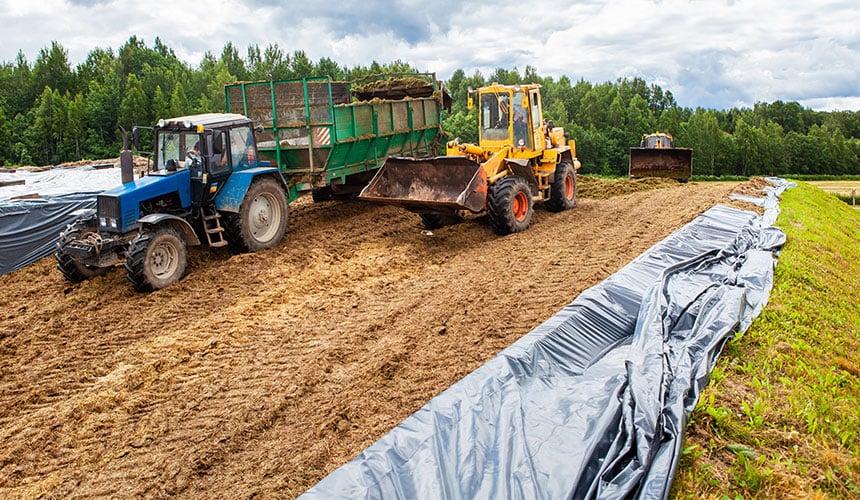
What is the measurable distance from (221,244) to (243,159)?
57.1 inches

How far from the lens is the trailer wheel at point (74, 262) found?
8365 millimetres

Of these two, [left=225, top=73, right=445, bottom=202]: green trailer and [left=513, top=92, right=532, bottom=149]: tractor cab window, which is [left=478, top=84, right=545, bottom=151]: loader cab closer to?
[left=513, top=92, right=532, bottom=149]: tractor cab window

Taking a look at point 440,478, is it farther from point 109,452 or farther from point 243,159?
point 243,159

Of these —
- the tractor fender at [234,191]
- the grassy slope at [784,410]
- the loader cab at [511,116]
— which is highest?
the loader cab at [511,116]

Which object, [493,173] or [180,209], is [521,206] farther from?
[180,209]

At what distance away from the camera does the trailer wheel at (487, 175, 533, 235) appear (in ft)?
33.4

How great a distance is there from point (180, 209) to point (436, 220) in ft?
14.0

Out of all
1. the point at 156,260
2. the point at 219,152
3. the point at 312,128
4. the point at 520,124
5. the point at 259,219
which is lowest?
the point at 156,260

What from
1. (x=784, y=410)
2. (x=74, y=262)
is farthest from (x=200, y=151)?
(x=784, y=410)

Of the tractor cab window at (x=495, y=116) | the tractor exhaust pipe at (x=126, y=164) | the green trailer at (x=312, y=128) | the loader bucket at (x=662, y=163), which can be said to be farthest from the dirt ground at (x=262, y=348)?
the loader bucket at (x=662, y=163)

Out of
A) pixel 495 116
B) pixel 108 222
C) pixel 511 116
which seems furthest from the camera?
pixel 495 116

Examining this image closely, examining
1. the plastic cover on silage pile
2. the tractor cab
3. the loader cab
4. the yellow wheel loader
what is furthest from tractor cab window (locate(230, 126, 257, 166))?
the yellow wheel loader

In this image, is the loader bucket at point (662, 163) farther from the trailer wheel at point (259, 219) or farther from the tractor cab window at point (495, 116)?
the trailer wheel at point (259, 219)

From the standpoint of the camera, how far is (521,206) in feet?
35.6
